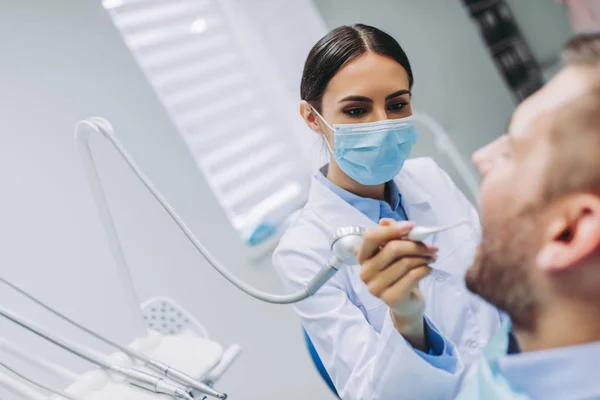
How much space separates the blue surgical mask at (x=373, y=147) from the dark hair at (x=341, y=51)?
62mm

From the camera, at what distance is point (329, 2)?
73.1 inches

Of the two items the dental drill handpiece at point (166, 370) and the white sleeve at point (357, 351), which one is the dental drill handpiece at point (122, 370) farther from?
the white sleeve at point (357, 351)

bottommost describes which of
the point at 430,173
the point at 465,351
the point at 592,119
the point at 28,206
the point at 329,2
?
the point at 465,351

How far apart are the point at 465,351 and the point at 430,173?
42cm

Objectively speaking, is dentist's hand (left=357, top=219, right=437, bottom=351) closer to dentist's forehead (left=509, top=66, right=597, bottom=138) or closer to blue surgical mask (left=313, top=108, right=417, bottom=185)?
dentist's forehead (left=509, top=66, right=597, bottom=138)

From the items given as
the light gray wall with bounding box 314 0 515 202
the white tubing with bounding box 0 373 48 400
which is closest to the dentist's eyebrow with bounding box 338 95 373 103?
the white tubing with bounding box 0 373 48 400

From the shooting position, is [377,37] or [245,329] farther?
[245,329]

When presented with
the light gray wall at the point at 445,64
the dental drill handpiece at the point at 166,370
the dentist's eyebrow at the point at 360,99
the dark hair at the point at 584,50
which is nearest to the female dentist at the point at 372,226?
the dentist's eyebrow at the point at 360,99

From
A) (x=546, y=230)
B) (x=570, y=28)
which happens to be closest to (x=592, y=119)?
(x=546, y=230)

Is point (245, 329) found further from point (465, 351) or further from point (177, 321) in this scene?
point (465, 351)

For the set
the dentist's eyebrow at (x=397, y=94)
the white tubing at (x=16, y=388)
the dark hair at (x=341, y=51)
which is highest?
the dark hair at (x=341, y=51)

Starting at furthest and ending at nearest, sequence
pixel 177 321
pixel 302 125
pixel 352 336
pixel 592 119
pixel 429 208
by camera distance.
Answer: pixel 302 125 → pixel 177 321 → pixel 429 208 → pixel 352 336 → pixel 592 119

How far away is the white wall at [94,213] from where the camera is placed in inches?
48.4

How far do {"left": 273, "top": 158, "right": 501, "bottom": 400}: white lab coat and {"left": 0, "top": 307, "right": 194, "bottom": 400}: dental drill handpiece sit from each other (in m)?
0.27
